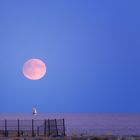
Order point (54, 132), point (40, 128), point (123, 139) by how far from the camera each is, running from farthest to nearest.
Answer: point (40, 128), point (54, 132), point (123, 139)

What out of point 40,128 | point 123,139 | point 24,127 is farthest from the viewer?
point 24,127

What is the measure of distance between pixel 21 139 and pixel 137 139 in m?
9.52

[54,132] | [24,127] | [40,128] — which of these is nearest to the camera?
[54,132]

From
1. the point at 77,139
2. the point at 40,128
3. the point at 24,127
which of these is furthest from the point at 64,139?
the point at 24,127

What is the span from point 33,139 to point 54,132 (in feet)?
22.5

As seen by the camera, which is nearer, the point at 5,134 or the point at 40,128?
the point at 5,134

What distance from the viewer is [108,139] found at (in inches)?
1615

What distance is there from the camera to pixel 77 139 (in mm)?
39969

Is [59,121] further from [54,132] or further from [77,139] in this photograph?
[77,139]

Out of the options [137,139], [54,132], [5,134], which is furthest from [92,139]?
[5,134]

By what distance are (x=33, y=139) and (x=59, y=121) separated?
12270mm

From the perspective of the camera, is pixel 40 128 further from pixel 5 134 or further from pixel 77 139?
pixel 77 139

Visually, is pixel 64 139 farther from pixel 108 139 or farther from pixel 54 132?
pixel 54 132

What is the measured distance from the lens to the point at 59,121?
51.8 meters
